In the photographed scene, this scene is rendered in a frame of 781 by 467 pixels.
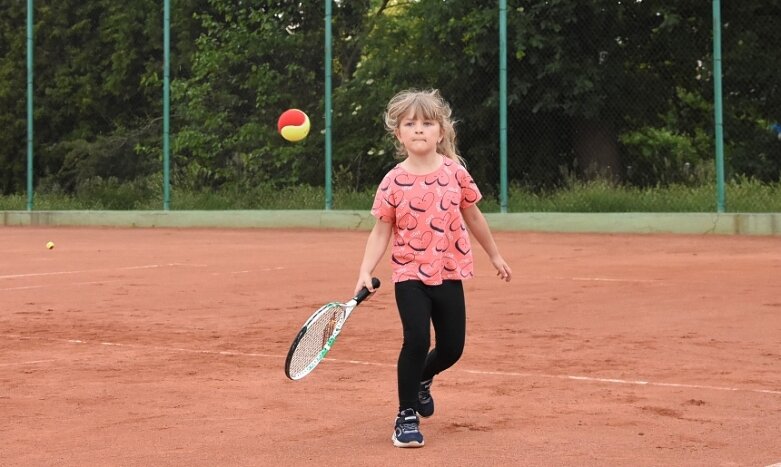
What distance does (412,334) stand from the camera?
500 centimetres

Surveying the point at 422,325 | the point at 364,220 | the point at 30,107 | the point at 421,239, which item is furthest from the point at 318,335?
the point at 30,107

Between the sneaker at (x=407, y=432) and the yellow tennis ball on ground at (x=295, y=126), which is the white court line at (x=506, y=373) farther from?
the yellow tennis ball on ground at (x=295, y=126)

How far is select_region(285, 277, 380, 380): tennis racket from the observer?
483 cm

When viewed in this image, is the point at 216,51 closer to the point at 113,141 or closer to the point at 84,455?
the point at 113,141

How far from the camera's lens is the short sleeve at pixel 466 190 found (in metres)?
5.12

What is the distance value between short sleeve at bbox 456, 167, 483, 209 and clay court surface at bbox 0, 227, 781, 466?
34.8 inches

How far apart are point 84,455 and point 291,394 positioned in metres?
1.49

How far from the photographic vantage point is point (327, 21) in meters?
21.0

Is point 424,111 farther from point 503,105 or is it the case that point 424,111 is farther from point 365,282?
point 503,105

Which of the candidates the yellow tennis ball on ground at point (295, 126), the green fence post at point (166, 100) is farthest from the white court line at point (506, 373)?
the green fence post at point (166, 100)

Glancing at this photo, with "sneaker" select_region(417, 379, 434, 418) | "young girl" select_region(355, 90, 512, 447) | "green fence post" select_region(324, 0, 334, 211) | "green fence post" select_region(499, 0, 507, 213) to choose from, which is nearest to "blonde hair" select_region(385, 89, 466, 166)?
Answer: "young girl" select_region(355, 90, 512, 447)

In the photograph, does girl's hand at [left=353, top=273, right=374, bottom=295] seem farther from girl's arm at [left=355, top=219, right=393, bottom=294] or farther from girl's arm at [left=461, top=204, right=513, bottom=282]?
girl's arm at [left=461, top=204, right=513, bottom=282]

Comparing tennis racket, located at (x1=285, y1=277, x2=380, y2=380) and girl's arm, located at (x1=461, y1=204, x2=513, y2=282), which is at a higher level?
girl's arm, located at (x1=461, y1=204, x2=513, y2=282)

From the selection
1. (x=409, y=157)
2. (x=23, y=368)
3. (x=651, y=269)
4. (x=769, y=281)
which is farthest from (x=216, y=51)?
(x=409, y=157)
